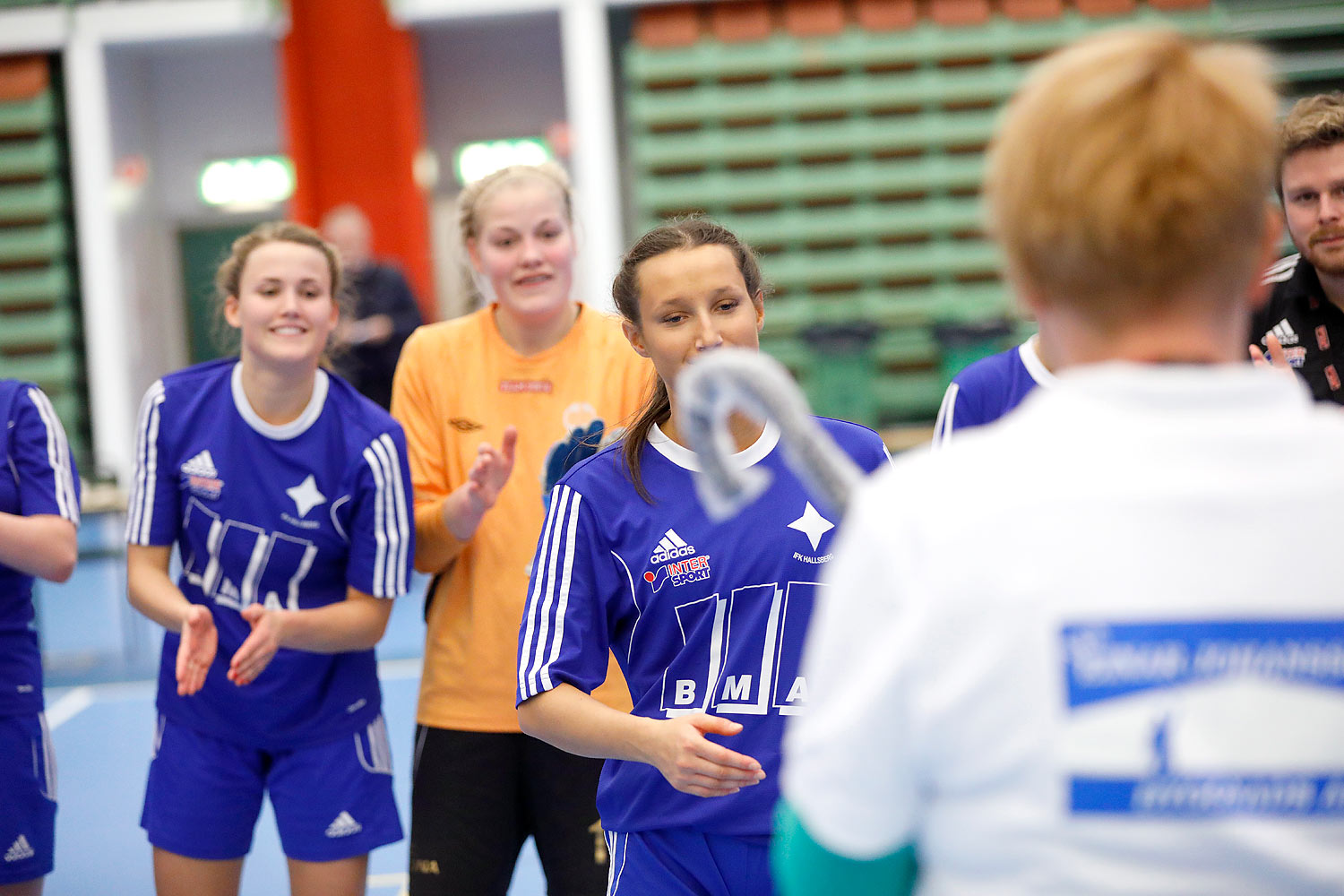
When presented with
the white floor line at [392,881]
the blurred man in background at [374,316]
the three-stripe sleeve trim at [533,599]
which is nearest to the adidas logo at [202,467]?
the three-stripe sleeve trim at [533,599]

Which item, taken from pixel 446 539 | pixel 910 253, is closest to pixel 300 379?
pixel 446 539

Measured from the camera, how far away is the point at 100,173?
970 centimetres

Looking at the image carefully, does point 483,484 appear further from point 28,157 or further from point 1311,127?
point 28,157

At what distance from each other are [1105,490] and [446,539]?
5.93 feet

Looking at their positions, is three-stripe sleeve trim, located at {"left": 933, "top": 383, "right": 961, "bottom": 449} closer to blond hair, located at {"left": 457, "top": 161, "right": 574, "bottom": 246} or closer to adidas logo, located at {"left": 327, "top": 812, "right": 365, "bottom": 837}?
blond hair, located at {"left": 457, "top": 161, "right": 574, "bottom": 246}

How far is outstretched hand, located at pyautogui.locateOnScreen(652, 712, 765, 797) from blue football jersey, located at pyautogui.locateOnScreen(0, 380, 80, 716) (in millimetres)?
1640

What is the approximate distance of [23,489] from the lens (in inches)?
95.7

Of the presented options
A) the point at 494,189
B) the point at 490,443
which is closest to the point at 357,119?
the point at 494,189

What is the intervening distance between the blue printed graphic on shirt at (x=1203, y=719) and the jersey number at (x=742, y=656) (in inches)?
34.2

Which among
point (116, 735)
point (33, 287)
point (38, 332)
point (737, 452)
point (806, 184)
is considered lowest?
point (116, 735)

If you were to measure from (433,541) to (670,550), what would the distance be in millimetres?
913

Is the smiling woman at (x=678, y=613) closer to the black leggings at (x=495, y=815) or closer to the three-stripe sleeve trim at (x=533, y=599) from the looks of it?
the three-stripe sleeve trim at (x=533, y=599)

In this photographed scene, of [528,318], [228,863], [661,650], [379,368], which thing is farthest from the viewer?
[379,368]

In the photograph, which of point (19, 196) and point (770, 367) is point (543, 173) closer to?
point (770, 367)
